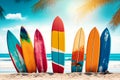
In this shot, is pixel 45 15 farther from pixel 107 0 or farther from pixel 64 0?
pixel 107 0

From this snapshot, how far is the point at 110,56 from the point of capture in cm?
719

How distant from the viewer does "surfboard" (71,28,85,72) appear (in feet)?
23.5

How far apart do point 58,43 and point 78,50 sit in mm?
341

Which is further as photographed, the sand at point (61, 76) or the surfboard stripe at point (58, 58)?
the surfboard stripe at point (58, 58)

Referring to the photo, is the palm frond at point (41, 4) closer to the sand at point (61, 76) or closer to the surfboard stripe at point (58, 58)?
the surfboard stripe at point (58, 58)

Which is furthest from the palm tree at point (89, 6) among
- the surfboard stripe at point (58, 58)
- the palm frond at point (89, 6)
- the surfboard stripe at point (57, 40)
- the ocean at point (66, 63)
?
the surfboard stripe at point (58, 58)

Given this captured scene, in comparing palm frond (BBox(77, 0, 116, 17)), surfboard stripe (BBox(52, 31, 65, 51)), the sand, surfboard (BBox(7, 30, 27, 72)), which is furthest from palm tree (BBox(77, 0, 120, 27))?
surfboard (BBox(7, 30, 27, 72))

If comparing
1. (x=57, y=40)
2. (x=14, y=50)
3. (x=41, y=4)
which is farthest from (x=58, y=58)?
(x=41, y=4)

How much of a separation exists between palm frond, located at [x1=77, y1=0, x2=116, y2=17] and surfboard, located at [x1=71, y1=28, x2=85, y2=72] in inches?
11.0

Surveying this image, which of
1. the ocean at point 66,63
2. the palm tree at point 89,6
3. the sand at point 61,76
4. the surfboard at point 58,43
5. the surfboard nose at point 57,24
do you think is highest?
the palm tree at point 89,6

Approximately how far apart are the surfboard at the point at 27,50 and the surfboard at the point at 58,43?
0.35 metres

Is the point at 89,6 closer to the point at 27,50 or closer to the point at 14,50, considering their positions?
the point at 27,50

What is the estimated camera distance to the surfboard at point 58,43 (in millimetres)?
7141

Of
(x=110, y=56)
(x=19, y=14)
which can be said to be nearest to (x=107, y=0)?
(x=110, y=56)
